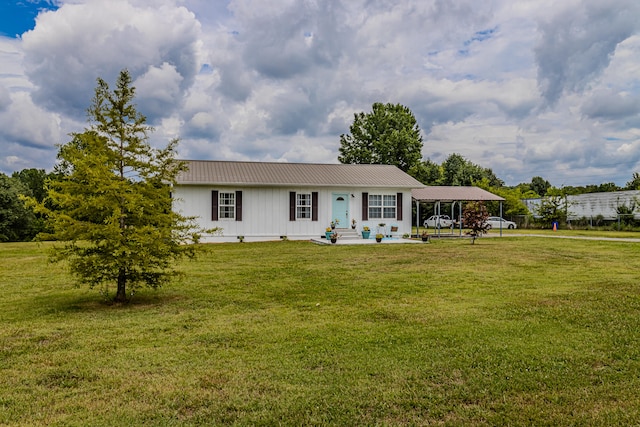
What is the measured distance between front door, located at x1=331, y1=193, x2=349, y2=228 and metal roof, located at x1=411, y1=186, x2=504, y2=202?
4.12m

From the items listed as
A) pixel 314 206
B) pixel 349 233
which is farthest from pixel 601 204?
pixel 314 206

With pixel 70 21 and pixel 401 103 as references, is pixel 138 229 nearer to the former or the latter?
pixel 70 21

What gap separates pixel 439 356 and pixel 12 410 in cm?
384

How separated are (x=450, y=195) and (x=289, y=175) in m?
9.38

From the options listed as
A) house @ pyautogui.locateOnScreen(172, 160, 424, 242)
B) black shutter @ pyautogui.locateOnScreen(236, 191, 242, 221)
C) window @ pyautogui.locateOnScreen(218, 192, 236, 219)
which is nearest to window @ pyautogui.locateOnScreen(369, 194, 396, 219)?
house @ pyautogui.locateOnScreen(172, 160, 424, 242)

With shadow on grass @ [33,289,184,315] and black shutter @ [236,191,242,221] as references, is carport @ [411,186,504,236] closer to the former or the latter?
black shutter @ [236,191,242,221]

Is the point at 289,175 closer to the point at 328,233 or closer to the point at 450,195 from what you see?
the point at 328,233

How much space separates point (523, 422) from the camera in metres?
3.15

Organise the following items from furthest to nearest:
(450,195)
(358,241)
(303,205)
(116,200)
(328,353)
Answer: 1. (450,195)
2. (303,205)
3. (358,241)
4. (116,200)
5. (328,353)

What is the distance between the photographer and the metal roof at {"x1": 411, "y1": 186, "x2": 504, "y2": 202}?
23.7 metres

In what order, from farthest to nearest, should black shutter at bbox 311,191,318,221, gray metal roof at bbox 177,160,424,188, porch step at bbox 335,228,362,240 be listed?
1. black shutter at bbox 311,191,318,221
2. porch step at bbox 335,228,362,240
3. gray metal roof at bbox 177,160,424,188

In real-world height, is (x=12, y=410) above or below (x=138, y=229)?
below

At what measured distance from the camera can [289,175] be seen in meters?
22.1

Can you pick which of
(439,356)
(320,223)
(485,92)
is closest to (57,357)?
(439,356)
